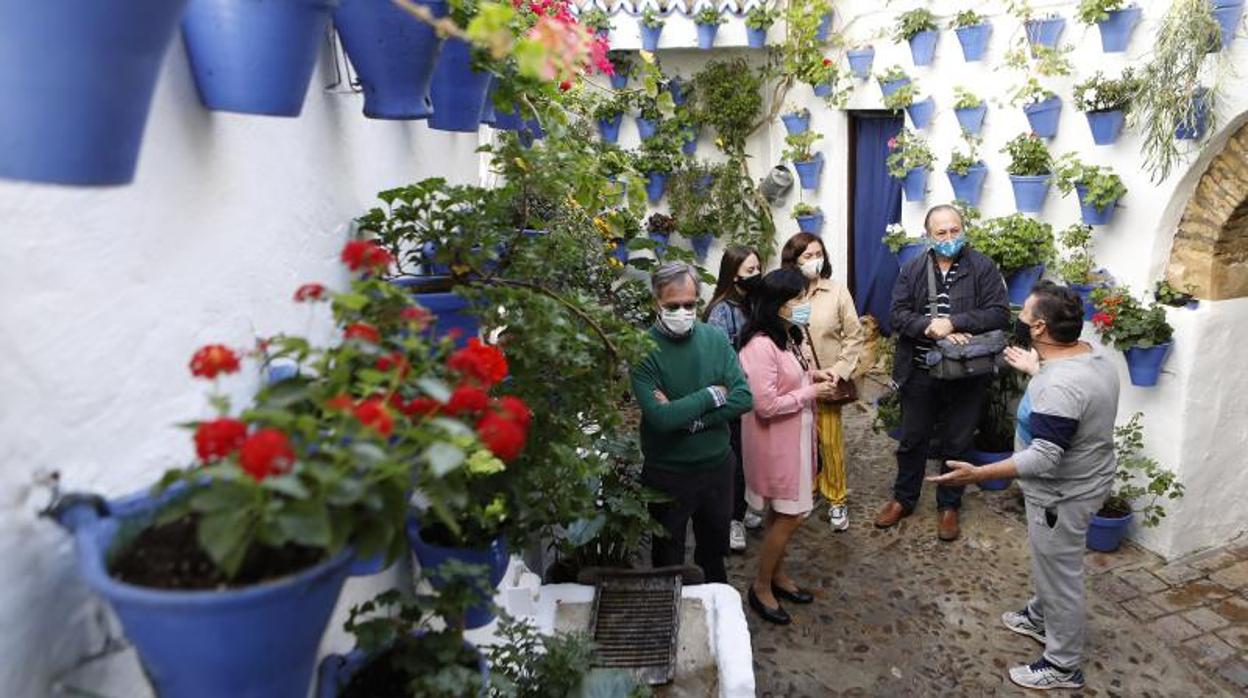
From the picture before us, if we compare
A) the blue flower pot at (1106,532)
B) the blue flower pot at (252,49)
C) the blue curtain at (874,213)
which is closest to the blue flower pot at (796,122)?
the blue curtain at (874,213)

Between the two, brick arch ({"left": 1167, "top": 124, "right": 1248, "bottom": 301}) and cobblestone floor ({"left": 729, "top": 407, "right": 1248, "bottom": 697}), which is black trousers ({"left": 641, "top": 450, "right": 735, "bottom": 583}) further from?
brick arch ({"left": 1167, "top": 124, "right": 1248, "bottom": 301})

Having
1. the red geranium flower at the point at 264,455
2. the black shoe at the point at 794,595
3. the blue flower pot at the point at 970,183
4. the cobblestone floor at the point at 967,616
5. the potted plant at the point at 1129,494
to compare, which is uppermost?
the red geranium flower at the point at 264,455

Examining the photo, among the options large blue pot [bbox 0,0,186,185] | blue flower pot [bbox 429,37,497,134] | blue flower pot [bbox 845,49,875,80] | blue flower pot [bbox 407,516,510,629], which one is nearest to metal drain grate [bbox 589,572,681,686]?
blue flower pot [bbox 407,516,510,629]

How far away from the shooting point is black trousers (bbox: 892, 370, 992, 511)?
17.2 ft

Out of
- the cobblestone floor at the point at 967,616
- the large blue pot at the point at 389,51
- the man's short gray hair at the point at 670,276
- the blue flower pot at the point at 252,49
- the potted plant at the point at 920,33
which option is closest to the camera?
the blue flower pot at the point at 252,49

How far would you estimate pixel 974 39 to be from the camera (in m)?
6.12

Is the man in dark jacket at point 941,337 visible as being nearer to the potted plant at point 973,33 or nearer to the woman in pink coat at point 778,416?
the woman in pink coat at point 778,416

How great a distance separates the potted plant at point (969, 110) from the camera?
6125 mm

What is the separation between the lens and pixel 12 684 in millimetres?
996

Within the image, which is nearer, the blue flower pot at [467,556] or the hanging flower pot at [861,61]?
the blue flower pot at [467,556]

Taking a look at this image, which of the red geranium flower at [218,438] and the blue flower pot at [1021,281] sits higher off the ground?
the red geranium flower at [218,438]

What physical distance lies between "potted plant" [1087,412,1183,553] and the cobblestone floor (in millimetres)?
136

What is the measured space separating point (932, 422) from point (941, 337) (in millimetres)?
586

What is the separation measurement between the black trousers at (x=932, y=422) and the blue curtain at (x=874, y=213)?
2.32 metres
